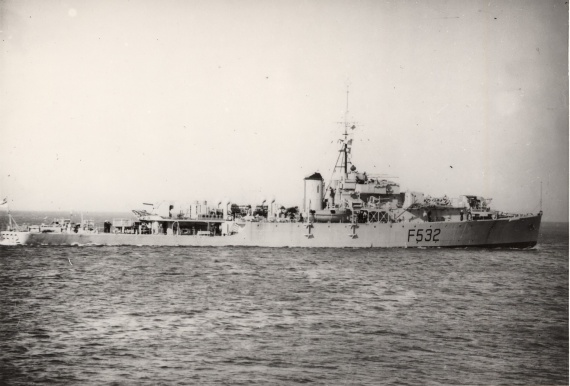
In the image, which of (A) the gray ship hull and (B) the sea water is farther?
(A) the gray ship hull

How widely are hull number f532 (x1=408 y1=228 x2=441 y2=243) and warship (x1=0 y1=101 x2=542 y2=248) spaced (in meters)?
0.06

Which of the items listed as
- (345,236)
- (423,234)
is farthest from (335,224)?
(423,234)

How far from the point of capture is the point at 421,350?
12.5m

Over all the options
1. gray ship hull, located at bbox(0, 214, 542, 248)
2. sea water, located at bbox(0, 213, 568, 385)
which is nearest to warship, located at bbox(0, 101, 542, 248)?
gray ship hull, located at bbox(0, 214, 542, 248)

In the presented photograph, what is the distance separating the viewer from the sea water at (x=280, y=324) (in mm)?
11231

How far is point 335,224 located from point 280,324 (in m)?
18.5

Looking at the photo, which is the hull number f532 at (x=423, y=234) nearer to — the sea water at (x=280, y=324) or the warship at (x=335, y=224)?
the warship at (x=335, y=224)

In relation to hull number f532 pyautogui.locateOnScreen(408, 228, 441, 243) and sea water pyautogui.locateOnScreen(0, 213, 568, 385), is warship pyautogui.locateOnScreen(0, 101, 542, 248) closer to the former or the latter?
hull number f532 pyautogui.locateOnScreen(408, 228, 441, 243)

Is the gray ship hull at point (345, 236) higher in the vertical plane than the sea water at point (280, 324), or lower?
higher

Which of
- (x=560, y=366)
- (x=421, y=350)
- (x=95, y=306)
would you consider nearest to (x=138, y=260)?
(x=95, y=306)

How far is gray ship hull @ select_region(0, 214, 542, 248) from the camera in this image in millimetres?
→ 32594

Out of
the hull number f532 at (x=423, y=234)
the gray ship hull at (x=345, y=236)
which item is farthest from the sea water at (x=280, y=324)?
the hull number f532 at (x=423, y=234)

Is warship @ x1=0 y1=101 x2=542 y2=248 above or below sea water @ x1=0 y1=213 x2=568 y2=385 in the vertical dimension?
above

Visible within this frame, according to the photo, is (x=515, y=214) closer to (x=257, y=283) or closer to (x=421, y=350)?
(x=257, y=283)
